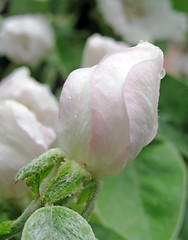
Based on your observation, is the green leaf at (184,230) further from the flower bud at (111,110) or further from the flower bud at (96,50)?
the flower bud at (111,110)

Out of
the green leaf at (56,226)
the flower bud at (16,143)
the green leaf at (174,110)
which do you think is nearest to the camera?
the green leaf at (56,226)

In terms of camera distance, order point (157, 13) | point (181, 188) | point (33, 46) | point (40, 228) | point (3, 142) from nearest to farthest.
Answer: point (40, 228)
point (3, 142)
point (181, 188)
point (33, 46)
point (157, 13)

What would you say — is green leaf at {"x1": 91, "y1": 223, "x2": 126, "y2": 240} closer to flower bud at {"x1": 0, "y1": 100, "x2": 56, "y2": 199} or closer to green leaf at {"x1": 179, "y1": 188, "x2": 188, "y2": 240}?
flower bud at {"x1": 0, "y1": 100, "x2": 56, "y2": 199}

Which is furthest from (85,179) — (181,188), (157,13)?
(157,13)

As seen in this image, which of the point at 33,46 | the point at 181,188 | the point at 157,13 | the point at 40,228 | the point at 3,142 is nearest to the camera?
the point at 40,228

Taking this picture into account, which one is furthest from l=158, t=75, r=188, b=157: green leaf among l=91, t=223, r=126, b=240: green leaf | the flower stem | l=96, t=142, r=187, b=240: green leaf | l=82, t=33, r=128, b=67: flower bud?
the flower stem

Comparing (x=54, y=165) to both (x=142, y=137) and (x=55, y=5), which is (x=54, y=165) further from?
(x=55, y=5)

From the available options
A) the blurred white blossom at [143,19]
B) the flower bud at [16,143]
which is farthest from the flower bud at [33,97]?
the blurred white blossom at [143,19]
